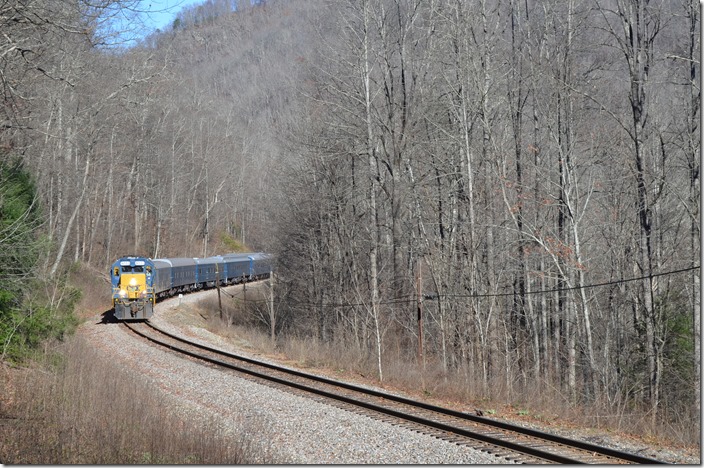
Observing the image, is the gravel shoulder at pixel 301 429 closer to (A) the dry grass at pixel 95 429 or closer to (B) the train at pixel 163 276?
(A) the dry grass at pixel 95 429

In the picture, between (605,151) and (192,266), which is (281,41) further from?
(605,151)

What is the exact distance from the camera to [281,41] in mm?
143875

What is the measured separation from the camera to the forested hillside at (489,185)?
19594mm

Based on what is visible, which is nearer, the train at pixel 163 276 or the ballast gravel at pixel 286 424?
the ballast gravel at pixel 286 424

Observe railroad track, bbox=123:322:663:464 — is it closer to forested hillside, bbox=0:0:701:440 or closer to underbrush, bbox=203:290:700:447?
underbrush, bbox=203:290:700:447

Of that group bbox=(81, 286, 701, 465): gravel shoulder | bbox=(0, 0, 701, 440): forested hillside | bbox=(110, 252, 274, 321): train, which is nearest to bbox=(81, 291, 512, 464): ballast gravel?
bbox=(81, 286, 701, 465): gravel shoulder

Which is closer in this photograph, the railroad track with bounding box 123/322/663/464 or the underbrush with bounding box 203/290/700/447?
the railroad track with bounding box 123/322/663/464

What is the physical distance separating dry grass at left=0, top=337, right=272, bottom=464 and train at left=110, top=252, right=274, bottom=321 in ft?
60.9

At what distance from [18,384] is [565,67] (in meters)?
18.1

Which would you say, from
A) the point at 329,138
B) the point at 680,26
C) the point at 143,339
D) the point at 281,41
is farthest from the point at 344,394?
the point at 281,41

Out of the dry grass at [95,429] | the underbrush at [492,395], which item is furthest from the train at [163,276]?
the dry grass at [95,429]

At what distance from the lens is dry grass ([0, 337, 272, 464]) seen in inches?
323

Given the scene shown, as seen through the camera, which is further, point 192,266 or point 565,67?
point 192,266

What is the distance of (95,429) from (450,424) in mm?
5636
